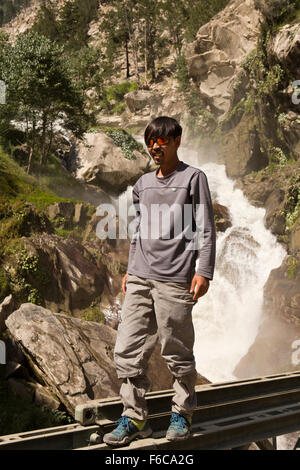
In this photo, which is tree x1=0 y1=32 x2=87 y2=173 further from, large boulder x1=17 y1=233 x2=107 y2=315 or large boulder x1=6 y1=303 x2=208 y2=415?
large boulder x1=6 y1=303 x2=208 y2=415

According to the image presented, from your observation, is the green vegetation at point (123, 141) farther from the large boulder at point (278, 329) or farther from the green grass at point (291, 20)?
the large boulder at point (278, 329)

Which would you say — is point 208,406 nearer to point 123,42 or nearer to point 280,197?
point 280,197

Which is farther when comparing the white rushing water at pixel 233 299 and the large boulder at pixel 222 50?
the large boulder at pixel 222 50

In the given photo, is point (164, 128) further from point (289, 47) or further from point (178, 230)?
point (289, 47)

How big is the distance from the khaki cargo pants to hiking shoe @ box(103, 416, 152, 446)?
0.20 ft

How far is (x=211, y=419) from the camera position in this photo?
3.43 m

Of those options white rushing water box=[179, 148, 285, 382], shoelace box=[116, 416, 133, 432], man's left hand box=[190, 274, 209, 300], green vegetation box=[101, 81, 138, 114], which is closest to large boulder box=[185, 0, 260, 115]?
green vegetation box=[101, 81, 138, 114]

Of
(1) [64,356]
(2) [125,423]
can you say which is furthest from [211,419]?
(1) [64,356]

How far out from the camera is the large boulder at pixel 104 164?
24406mm

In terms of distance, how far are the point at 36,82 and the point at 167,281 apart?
18.7 metres

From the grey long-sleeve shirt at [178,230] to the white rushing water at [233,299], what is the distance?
10.3 m

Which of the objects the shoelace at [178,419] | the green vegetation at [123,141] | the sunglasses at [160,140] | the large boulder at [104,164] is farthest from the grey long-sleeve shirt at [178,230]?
the green vegetation at [123,141]

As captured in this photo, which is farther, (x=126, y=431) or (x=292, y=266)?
(x=292, y=266)

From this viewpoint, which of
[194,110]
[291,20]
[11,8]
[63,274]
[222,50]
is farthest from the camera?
[11,8]
